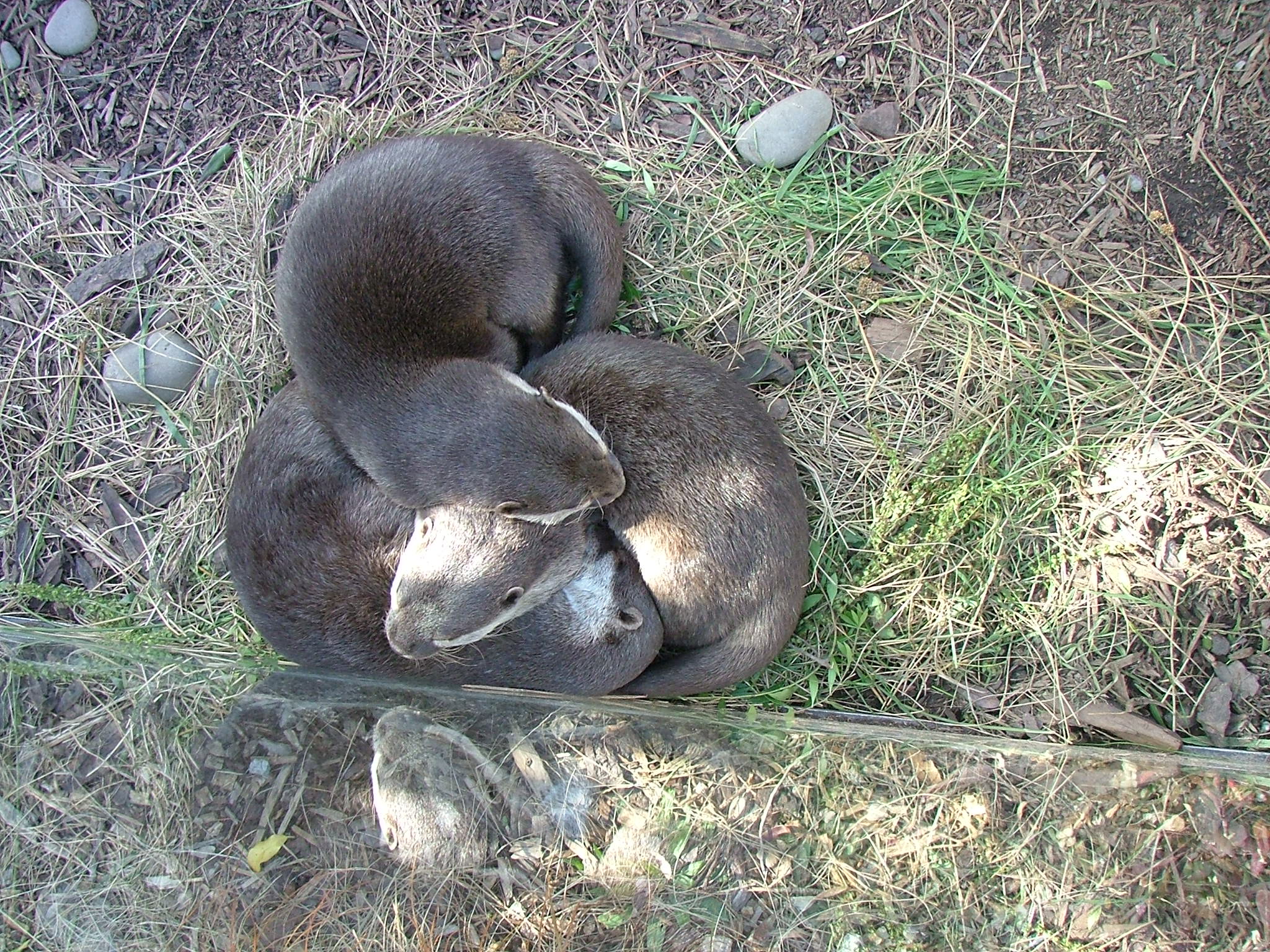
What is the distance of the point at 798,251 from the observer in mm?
3258

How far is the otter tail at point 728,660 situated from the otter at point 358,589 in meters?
0.10

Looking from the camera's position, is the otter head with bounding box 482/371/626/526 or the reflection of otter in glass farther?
the otter head with bounding box 482/371/626/526

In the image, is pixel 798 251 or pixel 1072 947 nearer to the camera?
pixel 1072 947

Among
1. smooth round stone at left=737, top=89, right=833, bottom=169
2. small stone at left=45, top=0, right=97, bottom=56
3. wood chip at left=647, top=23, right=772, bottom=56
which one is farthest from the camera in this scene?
small stone at left=45, top=0, right=97, bottom=56

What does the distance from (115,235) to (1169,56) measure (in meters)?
3.72

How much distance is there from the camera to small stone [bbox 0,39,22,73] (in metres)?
3.56

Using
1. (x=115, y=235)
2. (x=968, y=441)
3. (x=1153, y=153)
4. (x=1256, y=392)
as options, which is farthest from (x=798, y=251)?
(x=115, y=235)

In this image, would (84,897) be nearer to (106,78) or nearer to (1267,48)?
(106,78)

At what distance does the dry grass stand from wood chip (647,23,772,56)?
0.17 ft

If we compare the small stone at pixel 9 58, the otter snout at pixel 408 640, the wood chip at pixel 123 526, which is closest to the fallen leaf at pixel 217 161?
the small stone at pixel 9 58

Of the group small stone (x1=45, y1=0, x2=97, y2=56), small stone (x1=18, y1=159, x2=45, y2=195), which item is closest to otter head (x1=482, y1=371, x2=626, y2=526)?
small stone (x1=18, y1=159, x2=45, y2=195)

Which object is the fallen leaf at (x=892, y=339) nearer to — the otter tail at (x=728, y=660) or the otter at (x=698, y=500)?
the otter at (x=698, y=500)

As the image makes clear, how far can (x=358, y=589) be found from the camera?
301 cm

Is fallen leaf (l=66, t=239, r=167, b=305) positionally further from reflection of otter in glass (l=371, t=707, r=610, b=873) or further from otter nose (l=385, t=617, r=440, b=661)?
reflection of otter in glass (l=371, t=707, r=610, b=873)
